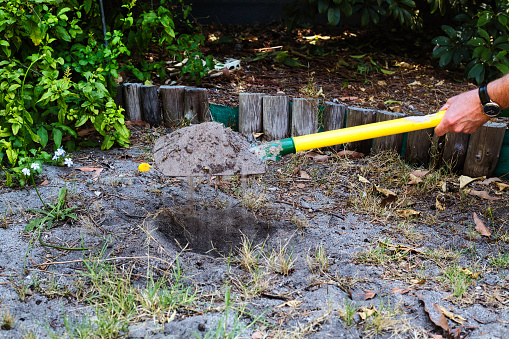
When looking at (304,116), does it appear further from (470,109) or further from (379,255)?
(379,255)

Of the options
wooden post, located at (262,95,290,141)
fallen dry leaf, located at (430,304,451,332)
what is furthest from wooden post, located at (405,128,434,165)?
fallen dry leaf, located at (430,304,451,332)

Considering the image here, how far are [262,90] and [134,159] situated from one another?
150 centimetres

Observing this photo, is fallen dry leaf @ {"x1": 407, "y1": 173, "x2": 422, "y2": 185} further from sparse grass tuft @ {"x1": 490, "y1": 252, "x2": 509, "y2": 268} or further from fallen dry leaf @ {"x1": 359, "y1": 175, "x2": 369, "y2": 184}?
sparse grass tuft @ {"x1": 490, "y1": 252, "x2": 509, "y2": 268}

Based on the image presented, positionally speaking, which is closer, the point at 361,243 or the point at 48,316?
the point at 48,316

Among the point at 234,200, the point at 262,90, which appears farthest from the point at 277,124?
the point at 234,200

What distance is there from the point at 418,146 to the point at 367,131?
3.39ft

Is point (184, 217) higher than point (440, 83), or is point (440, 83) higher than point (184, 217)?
point (440, 83)

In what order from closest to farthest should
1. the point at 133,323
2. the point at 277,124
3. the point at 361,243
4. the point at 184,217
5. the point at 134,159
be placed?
the point at 133,323 → the point at 361,243 → the point at 184,217 → the point at 134,159 → the point at 277,124

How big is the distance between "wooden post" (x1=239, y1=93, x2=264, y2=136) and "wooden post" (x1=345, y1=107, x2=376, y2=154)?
736mm

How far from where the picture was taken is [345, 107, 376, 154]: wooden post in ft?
11.0

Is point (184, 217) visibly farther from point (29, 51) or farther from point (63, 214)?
point (29, 51)

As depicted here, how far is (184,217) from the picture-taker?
256 cm

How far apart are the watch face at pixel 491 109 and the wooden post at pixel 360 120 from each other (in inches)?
43.1

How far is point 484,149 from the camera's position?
3.05 meters
